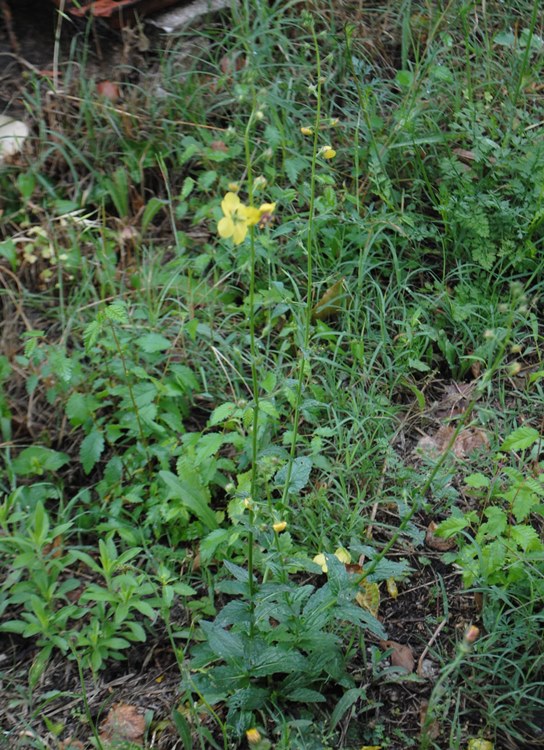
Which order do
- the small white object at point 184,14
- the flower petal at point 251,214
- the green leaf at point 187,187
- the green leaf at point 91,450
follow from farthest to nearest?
the small white object at point 184,14 < the green leaf at point 187,187 < the green leaf at point 91,450 < the flower petal at point 251,214

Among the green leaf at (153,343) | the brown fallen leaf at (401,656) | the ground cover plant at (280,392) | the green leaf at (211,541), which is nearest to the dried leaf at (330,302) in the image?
the ground cover plant at (280,392)

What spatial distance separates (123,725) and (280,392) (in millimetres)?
980

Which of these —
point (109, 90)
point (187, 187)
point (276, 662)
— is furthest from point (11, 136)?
point (276, 662)

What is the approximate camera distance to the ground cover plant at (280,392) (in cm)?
168

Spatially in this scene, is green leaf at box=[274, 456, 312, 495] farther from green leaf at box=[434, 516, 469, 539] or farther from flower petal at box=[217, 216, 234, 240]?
flower petal at box=[217, 216, 234, 240]

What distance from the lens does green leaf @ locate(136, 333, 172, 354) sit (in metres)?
2.37

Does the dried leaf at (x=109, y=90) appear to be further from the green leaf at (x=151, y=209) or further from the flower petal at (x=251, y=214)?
the flower petal at (x=251, y=214)

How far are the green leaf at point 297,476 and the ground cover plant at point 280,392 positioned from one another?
2cm

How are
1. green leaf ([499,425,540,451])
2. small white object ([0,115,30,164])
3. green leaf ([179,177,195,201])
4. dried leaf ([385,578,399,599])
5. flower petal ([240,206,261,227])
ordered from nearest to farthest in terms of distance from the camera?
flower petal ([240,206,261,227])
green leaf ([499,425,540,451])
dried leaf ([385,578,399,599])
green leaf ([179,177,195,201])
small white object ([0,115,30,164])

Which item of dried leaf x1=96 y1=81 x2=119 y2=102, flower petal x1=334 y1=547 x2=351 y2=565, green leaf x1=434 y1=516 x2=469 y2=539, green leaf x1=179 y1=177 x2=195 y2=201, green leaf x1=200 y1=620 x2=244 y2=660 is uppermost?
dried leaf x1=96 y1=81 x2=119 y2=102

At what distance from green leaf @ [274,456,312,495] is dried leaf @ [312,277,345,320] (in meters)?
0.90

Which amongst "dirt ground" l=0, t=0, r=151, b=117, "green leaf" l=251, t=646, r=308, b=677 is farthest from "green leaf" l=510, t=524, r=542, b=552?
"dirt ground" l=0, t=0, r=151, b=117

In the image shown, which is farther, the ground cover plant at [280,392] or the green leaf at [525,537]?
the green leaf at [525,537]

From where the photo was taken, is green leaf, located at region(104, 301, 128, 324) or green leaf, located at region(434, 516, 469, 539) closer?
green leaf, located at region(434, 516, 469, 539)
